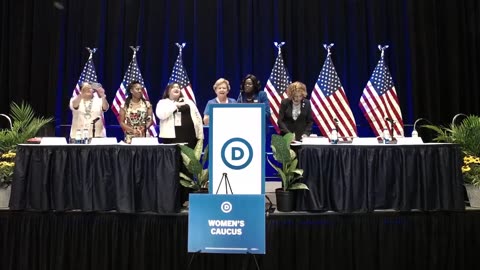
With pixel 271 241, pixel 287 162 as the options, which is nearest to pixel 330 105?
pixel 287 162

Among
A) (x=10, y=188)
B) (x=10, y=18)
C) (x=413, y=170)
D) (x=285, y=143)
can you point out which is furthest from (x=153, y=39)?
(x=413, y=170)

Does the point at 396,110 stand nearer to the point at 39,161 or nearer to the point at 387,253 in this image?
the point at 387,253

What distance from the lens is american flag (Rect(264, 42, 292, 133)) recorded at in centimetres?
674

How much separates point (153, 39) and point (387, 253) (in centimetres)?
533

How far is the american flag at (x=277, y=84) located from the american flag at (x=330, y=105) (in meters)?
0.48

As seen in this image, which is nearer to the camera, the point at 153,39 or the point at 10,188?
the point at 10,188

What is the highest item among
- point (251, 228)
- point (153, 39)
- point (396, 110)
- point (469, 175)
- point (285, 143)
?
point (153, 39)

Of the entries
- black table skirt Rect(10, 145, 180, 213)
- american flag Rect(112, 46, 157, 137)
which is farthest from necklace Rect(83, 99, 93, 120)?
american flag Rect(112, 46, 157, 137)

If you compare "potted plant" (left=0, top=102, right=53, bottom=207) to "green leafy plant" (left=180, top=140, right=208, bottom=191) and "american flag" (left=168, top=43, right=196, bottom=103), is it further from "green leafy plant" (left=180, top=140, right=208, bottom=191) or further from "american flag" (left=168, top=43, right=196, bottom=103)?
"american flag" (left=168, top=43, right=196, bottom=103)

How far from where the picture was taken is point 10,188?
4109 mm

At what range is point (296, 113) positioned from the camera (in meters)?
4.88

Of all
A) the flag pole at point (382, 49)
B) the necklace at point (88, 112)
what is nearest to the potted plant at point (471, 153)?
the flag pole at point (382, 49)

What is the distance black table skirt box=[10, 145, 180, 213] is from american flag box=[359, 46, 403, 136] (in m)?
3.90

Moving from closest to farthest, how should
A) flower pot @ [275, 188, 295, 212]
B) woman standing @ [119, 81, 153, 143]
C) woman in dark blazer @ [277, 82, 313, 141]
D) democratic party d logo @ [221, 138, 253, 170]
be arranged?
democratic party d logo @ [221, 138, 253, 170]
flower pot @ [275, 188, 295, 212]
woman standing @ [119, 81, 153, 143]
woman in dark blazer @ [277, 82, 313, 141]
